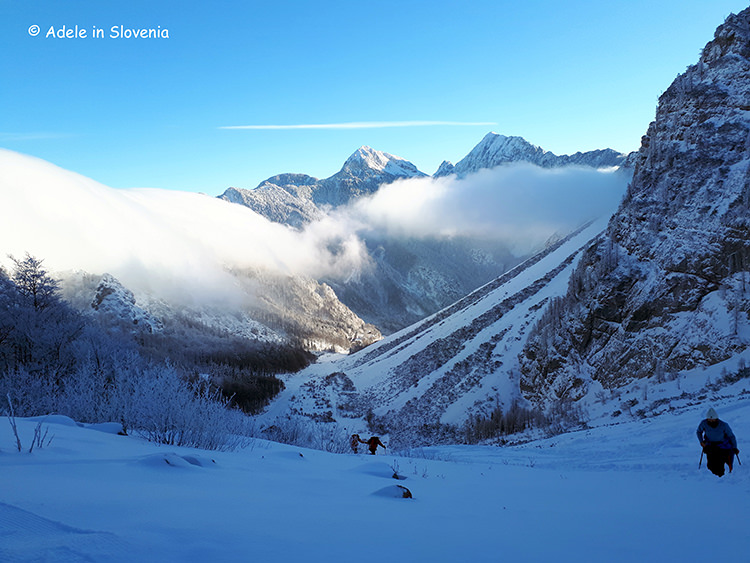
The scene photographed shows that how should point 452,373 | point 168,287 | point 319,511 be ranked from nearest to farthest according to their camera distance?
point 319,511, point 452,373, point 168,287

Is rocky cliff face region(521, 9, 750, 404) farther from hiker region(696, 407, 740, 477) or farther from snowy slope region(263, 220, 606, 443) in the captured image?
hiker region(696, 407, 740, 477)

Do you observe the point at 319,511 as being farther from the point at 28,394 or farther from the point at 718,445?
the point at 28,394

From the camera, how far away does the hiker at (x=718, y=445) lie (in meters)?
7.35

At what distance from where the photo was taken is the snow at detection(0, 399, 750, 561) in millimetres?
2705

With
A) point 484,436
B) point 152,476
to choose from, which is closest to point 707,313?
point 484,436

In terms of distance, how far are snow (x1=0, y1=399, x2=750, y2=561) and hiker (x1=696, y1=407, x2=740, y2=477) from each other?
8.0 inches

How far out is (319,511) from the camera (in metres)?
4.02

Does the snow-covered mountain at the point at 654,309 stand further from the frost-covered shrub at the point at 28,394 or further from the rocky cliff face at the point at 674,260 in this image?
the frost-covered shrub at the point at 28,394

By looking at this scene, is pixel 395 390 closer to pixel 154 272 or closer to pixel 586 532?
pixel 586 532

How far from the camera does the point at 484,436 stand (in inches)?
1050

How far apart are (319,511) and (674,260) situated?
2821cm

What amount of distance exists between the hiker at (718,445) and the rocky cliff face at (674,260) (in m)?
16.4

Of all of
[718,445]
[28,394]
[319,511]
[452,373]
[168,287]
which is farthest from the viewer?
[168,287]

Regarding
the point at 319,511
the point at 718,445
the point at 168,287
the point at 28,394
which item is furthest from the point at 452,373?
the point at 168,287
